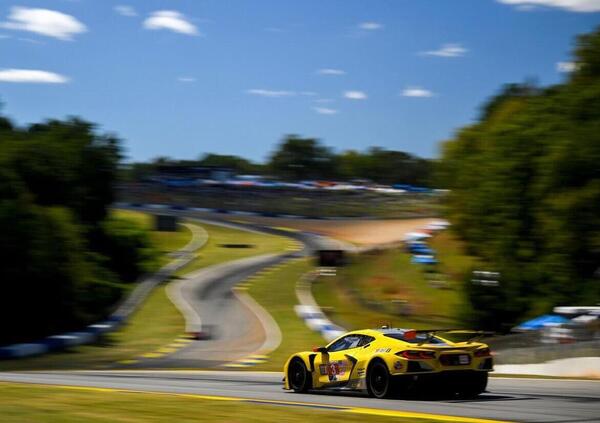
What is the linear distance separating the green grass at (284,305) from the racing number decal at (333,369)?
11655 mm

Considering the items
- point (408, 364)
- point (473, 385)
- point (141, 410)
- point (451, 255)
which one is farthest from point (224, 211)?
point (141, 410)

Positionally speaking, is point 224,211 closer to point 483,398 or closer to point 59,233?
point 59,233

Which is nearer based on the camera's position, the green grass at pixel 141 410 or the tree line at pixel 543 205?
the green grass at pixel 141 410

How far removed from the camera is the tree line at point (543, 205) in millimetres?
34750

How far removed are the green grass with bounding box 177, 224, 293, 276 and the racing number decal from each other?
37932 millimetres

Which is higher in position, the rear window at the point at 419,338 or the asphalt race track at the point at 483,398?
the rear window at the point at 419,338

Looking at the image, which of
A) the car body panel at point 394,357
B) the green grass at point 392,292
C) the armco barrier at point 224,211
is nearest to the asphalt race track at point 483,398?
the car body panel at point 394,357

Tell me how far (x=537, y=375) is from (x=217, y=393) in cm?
798

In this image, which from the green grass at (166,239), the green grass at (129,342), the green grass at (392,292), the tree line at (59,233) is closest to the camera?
the green grass at (129,342)

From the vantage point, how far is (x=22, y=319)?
110 feet

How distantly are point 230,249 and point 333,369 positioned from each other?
5007 centimetres

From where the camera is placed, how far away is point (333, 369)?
548 inches

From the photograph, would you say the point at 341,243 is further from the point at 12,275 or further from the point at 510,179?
the point at 12,275

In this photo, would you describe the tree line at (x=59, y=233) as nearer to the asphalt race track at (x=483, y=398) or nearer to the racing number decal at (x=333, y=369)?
the asphalt race track at (x=483, y=398)
